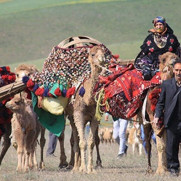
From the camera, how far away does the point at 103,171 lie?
47.3ft

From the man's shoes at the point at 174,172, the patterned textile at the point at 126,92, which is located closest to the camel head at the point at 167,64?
the patterned textile at the point at 126,92

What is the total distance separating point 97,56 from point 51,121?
2.08m

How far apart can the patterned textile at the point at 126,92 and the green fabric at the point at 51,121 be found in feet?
4.93

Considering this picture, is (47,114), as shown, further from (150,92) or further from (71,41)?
(150,92)

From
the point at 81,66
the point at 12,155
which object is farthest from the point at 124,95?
the point at 12,155

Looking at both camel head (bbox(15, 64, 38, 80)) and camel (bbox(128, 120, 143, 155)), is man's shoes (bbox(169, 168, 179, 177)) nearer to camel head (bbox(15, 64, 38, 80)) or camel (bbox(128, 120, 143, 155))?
camel head (bbox(15, 64, 38, 80))

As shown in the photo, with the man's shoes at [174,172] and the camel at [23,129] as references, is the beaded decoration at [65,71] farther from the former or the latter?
the man's shoes at [174,172]

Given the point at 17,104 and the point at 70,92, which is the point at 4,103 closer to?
the point at 17,104

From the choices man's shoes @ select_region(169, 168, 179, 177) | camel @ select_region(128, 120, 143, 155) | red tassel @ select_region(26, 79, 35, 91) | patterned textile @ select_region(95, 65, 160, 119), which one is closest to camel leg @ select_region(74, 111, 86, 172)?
patterned textile @ select_region(95, 65, 160, 119)

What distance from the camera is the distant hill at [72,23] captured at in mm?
60875

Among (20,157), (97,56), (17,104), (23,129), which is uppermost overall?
(97,56)

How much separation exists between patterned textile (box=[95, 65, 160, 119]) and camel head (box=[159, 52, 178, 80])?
21 centimetres

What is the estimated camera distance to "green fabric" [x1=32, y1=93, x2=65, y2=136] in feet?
49.6

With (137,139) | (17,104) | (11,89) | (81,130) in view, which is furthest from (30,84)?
(137,139)
